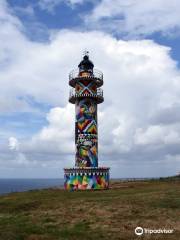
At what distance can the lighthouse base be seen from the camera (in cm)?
4612

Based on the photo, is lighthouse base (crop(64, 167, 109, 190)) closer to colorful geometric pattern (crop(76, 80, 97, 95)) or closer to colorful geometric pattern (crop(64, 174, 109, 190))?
colorful geometric pattern (crop(64, 174, 109, 190))

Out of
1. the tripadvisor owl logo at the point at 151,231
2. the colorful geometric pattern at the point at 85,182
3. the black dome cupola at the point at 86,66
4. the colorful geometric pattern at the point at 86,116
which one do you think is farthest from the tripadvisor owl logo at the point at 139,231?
the black dome cupola at the point at 86,66

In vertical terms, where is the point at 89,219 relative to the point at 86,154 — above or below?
below

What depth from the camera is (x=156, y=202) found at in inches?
1125

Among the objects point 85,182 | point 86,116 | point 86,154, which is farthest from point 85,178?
point 86,116

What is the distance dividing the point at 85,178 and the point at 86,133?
6.32 meters

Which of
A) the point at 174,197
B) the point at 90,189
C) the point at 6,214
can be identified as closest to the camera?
the point at 6,214

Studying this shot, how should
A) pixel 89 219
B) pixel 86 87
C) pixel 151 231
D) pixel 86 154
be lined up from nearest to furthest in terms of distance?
pixel 151 231
pixel 89 219
pixel 86 154
pixel 86 87

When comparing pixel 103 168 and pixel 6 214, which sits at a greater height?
pixel 103 168

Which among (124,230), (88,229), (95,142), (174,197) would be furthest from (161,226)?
(95,142)

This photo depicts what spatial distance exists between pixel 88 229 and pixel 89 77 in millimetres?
31231

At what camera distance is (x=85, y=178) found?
151 ft

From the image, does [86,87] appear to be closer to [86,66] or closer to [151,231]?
[86,66]

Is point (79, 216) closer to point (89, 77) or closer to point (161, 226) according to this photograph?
point (161, 226)
